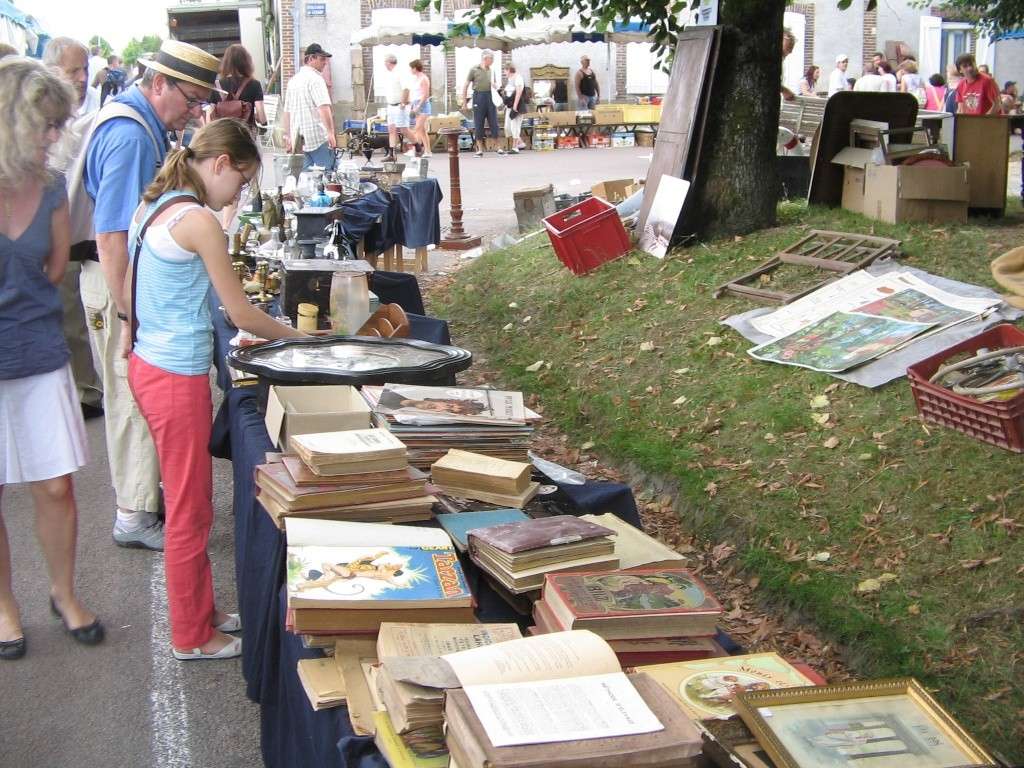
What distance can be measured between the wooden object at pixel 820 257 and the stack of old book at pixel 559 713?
17.2 feet

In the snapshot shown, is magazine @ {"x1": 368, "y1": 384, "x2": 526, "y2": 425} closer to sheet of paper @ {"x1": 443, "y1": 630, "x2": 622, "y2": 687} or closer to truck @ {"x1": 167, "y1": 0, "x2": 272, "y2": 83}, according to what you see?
sheet of paper @ {"x1": 443, "y1": 630, "x2": 622, "y2": 687}

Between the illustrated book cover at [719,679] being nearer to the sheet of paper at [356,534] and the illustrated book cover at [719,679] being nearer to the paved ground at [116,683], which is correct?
the sheet of paper at [356,534]

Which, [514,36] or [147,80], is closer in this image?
[147,80]

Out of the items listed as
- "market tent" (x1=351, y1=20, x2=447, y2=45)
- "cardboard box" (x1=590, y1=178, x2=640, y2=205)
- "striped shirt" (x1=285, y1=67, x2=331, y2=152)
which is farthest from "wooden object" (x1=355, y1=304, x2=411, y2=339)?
"market tent" (x1=351, y1=20, x2=447, y2=45)

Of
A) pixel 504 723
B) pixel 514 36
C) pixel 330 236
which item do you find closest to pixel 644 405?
pixel 330 236

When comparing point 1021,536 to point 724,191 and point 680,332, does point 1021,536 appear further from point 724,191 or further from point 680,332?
point 724,191

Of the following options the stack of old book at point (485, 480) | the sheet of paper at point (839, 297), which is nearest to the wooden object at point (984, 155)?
the sheet of paper at point (839, 297)

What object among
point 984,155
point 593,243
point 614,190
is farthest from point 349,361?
point 614,190

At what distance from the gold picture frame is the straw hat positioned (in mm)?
3410

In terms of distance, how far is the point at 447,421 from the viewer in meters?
2.92

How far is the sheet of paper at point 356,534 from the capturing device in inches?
88.7

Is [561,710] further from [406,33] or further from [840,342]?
[406,33]

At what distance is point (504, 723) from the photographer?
1470 millimetres

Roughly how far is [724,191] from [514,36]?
14.8 metres
